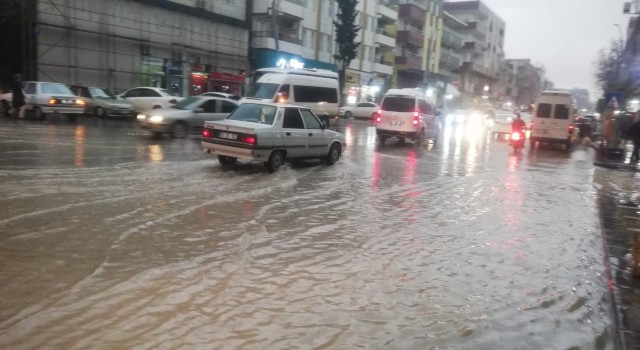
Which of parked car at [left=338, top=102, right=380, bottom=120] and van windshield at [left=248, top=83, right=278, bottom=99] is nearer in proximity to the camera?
van windshield at [left=248, top=83, right=278, bottom=99]

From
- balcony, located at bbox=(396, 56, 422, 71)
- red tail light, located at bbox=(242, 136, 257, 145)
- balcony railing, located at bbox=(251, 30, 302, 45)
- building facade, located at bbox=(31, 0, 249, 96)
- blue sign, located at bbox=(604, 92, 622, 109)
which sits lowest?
red tail light, located at bbox=(242, 136, 257, 145)

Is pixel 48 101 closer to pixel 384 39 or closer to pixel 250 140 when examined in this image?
pixel 250 140

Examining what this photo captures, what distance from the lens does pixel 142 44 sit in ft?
106

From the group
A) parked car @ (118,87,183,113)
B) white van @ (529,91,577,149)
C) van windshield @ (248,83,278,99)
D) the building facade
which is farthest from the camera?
the building facade

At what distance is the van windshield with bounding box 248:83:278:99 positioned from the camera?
2323 centimetres

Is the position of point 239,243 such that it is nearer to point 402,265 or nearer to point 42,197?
point 402,265

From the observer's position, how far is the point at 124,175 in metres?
10.6

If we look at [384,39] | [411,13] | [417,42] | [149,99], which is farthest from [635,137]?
[417,42]

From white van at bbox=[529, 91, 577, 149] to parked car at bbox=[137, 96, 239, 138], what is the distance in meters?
15.6

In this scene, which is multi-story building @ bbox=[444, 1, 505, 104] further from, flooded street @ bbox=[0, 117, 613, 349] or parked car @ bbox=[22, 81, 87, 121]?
flooded street @ bbox=[0, 117, 613, 349]

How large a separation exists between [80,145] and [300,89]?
39.6 ft

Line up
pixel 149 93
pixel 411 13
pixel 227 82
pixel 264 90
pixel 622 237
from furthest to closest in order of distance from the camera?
pixel 411 13 → pixel 227 82 → pixel 149 93 → pixel 264 90 → pixel 622 237

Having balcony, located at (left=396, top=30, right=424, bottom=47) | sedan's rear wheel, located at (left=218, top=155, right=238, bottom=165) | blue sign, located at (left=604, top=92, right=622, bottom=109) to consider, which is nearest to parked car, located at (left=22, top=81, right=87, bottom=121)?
sedan's rear wheel, located at (left=218, top=155, right=238, bottom=165)

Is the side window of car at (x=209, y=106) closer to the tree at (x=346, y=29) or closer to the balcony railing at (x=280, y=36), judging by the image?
the balcony railing at (x=280, y=36)
